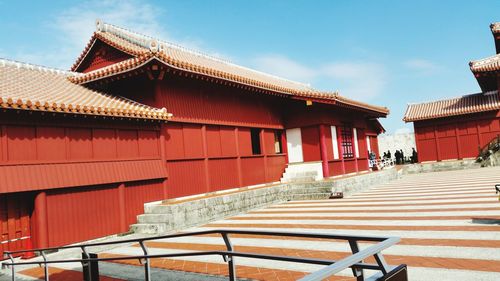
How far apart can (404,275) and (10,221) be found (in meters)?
9.27

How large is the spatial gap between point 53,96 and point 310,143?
11522 millimetres

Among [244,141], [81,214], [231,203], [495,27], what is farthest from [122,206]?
[495,27]

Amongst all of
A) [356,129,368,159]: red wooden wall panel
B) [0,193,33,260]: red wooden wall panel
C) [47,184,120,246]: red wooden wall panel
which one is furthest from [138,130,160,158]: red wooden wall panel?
[356,129,368,159]: red wooden wall panel

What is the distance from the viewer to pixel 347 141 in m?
20.6

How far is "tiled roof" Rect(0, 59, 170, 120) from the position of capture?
8.97 meters

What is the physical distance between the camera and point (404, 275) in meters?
2.76

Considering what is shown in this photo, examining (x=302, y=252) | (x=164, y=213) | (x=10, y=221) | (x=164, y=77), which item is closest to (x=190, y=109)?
(x=164, y=77)

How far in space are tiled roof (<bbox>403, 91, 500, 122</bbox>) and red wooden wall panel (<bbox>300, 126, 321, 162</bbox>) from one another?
52.4 feet

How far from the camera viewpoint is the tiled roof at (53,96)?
353 inches

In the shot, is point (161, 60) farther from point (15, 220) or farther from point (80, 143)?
point (15, 220)

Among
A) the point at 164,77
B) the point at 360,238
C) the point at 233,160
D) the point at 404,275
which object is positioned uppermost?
the point at 164,77

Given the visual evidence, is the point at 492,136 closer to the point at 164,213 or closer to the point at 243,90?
the point at 243,90

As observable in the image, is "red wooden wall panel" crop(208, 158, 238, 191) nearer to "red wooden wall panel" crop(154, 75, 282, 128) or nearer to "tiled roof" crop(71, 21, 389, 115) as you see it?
"red wooden wall panel" crop(154, 75, 282, 128)

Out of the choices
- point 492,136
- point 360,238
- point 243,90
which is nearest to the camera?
point 360,238
